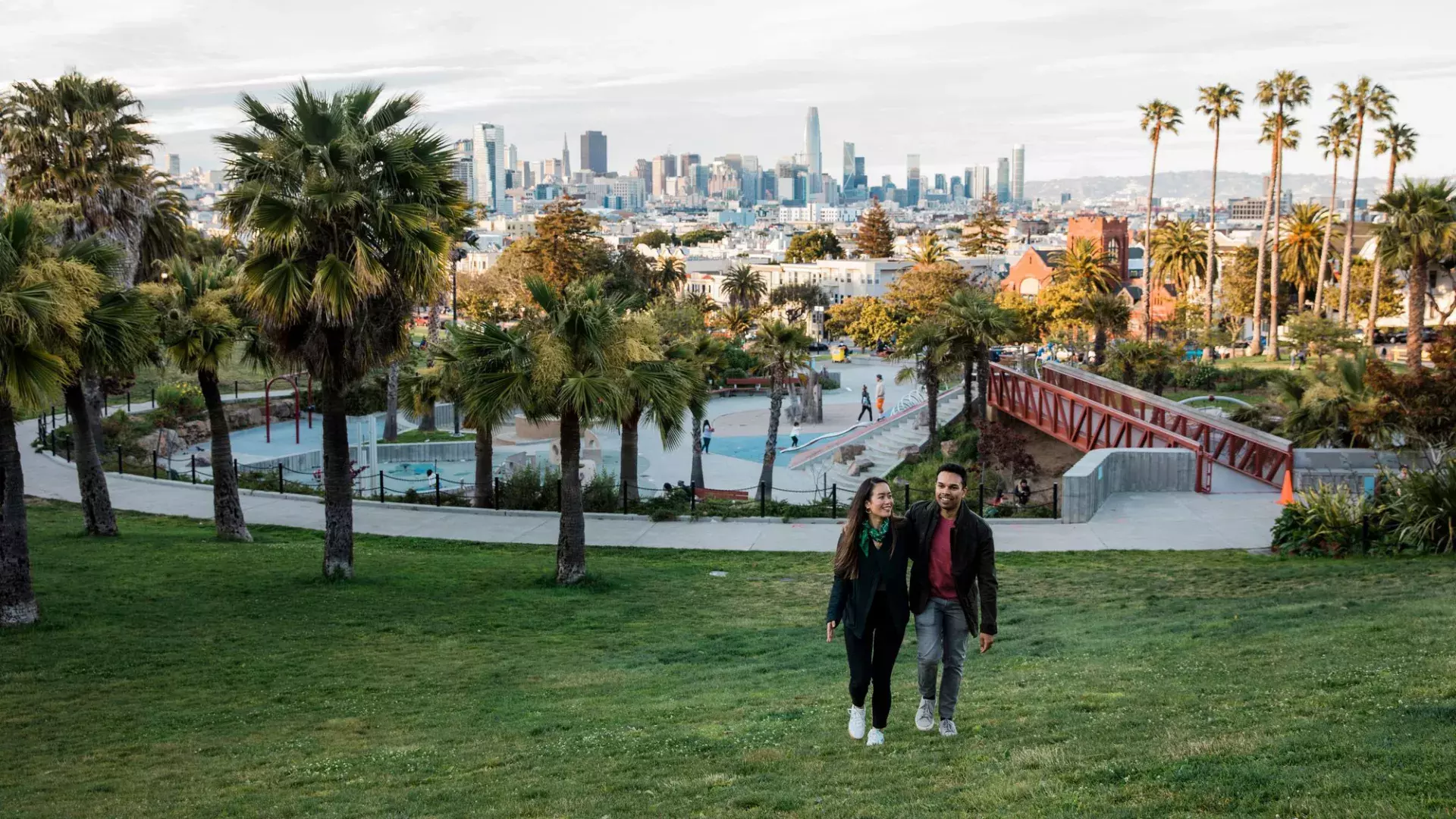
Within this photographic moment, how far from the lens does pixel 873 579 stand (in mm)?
7883

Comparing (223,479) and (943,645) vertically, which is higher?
(943,645)

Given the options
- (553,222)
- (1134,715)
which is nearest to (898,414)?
(1134,715)

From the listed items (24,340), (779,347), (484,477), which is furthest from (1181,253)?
(24,340)

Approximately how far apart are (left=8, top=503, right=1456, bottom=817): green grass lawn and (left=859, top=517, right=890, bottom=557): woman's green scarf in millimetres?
1407

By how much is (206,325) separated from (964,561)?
50.3ft

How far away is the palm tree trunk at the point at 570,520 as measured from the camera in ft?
59.5

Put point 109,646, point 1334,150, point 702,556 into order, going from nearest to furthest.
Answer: point 109,646
point 702,556
point 1334,150

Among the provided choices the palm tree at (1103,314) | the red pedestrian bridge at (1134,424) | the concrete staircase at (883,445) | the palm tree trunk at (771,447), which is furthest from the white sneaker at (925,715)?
the palm tree at (1103,314)

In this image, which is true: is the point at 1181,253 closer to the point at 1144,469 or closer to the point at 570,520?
the point at 1144,469

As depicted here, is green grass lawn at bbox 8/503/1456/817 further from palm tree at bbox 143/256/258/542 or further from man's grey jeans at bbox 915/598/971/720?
palm tree at bbox 143/256/258/542

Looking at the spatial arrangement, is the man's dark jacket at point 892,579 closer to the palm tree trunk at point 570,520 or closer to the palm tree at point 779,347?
the palm tree trunk at point 570,520

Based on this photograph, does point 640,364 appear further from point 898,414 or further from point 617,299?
point 898,414

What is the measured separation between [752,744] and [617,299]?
10428 mm

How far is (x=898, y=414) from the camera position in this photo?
143 ft
